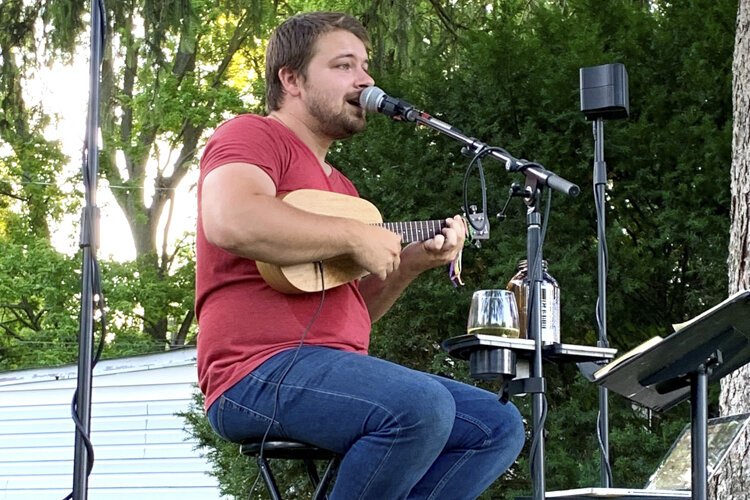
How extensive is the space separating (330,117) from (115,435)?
6.90 m

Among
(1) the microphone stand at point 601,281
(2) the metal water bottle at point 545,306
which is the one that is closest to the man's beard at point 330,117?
(2) the metal water bottle at point 545,306

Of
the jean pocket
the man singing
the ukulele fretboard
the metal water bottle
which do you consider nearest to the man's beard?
the man singing

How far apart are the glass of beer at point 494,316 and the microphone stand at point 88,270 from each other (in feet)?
2.98

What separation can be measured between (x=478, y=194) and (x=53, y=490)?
583cm

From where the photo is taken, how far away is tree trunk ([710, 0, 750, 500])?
3.97 metres

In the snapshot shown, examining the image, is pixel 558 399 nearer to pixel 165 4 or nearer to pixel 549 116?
pixel 549 116

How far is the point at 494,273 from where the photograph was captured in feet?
16.9

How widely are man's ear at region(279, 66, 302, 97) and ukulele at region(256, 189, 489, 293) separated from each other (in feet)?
1.06

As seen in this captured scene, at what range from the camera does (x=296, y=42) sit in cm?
291

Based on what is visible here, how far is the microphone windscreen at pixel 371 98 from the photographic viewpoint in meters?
2.76

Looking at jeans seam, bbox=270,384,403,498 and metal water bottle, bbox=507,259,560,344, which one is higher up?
metal water bottle, bbox=507,259,560,344

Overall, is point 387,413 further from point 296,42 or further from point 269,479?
point 296,42

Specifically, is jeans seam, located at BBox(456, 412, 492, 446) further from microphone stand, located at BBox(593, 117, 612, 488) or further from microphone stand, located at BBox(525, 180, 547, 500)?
microphone stand, located at BBox(593, 117, 612, 488)

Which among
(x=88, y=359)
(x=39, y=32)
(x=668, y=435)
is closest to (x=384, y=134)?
(x=668, y=435)
